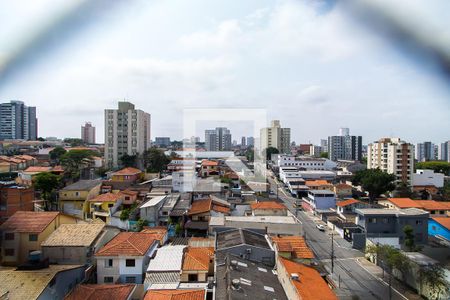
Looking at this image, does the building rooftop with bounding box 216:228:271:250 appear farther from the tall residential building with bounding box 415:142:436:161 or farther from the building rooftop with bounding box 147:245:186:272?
the tall residential building with bounding box 415:142:436:161

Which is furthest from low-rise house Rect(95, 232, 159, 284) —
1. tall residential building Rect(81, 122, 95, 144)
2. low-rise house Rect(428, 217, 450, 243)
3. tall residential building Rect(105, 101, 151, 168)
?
tall residential building Rect(81, 122, 95, 144)

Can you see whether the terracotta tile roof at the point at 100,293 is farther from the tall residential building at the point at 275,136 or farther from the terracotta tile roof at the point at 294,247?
the tall residential building at the point at 275,136

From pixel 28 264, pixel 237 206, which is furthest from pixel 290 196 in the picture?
pixel 28 264

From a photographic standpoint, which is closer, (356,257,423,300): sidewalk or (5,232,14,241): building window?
(5,232,14,241): building window

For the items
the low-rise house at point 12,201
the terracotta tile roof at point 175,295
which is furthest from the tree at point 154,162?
the terracotta tile roof at point 175,295

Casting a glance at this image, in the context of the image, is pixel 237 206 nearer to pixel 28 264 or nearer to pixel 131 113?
pixel 28 264
